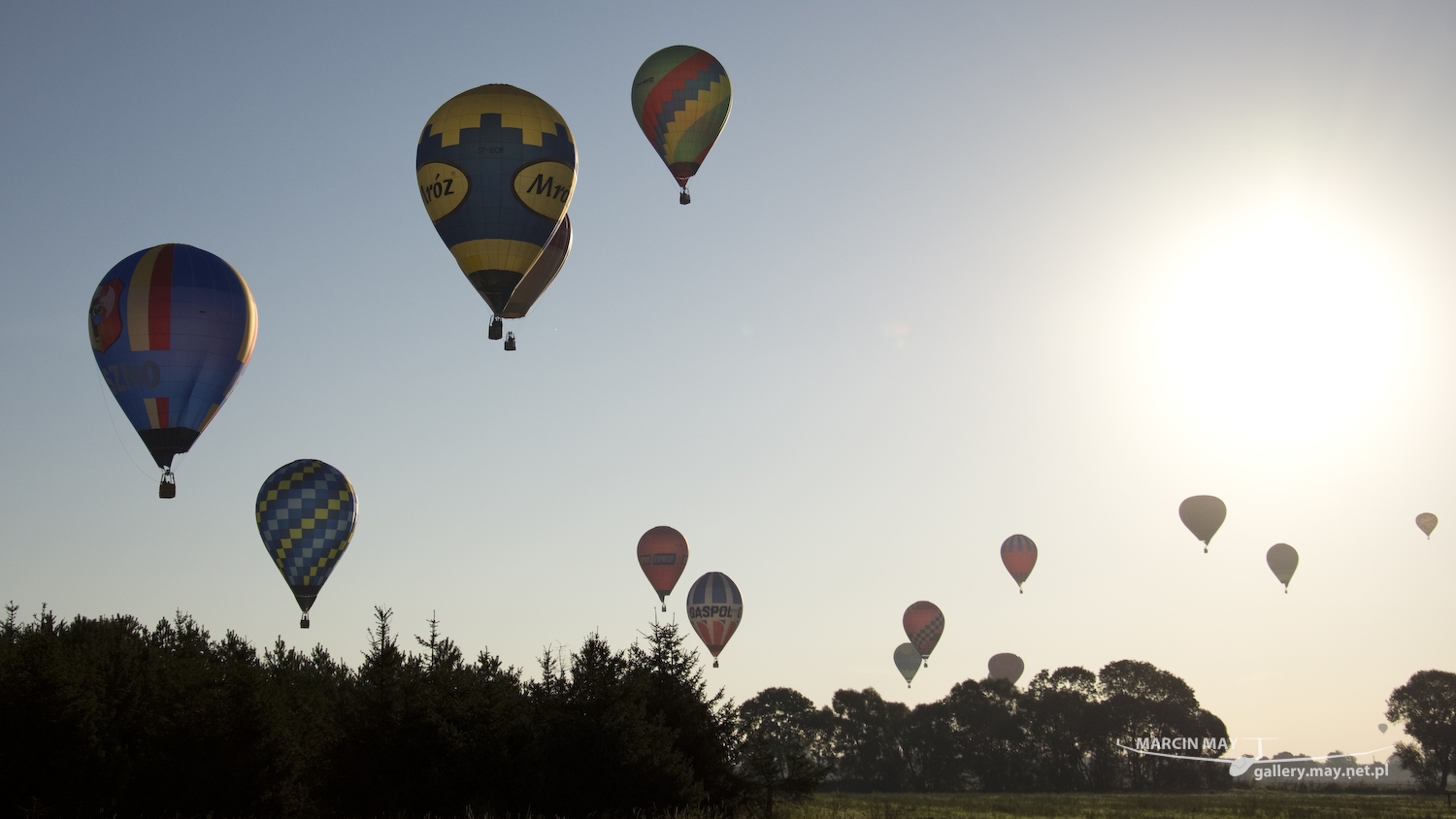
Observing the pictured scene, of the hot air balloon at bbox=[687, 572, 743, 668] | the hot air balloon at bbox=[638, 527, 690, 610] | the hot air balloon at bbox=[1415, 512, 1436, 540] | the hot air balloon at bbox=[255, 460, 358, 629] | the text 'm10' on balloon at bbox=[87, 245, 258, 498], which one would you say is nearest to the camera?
the text 'm10' on balloon at bbox=[87, 245, 258, 498]

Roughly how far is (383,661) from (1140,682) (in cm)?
10864

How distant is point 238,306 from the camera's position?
131 ft

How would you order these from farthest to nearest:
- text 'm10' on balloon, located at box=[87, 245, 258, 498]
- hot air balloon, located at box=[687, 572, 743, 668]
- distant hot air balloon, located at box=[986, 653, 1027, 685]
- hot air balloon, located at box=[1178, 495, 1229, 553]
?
distant hot air balloon, located at box=[986, 653, 1027, 685]
hot air balloon, located at box=[1178, 495, 1229, 553]
hot air balloon, located at box=[687, 572, 743, 668]
text 'm10' on balloon, located at box=[87, 245, 258, 498]

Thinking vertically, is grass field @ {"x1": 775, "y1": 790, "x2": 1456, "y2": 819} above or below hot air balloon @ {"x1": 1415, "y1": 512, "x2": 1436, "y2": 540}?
below

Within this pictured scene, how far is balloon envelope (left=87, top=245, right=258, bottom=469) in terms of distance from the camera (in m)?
38.1

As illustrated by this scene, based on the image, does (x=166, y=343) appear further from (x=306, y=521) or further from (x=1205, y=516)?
(x=1205, y=516)

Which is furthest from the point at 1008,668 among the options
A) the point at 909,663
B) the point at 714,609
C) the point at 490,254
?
the point at 490,254

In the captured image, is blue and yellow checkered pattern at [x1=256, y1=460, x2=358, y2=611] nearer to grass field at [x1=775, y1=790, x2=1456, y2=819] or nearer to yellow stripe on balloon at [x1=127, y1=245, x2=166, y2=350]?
yellow stripe on balloon at [x1=127, y1=245, x2=166, y2=350]

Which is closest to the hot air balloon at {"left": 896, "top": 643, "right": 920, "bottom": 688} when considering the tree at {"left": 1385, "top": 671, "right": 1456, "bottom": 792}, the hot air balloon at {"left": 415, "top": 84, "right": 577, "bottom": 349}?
the tree at {"left": 1385, "top": 671, "right": 1456, "bottom": 792}

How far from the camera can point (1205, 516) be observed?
77375mm

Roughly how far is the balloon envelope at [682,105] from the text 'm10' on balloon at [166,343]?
63.5 feet

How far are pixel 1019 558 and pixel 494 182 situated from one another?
59571 millimetres

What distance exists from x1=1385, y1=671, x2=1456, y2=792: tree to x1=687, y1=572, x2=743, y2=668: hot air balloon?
7002cm

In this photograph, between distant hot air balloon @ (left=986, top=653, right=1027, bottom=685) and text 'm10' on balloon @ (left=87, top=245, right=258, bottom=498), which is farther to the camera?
distant hot air balloon @ (left=986, top=653, right=1027, bottom=685)
